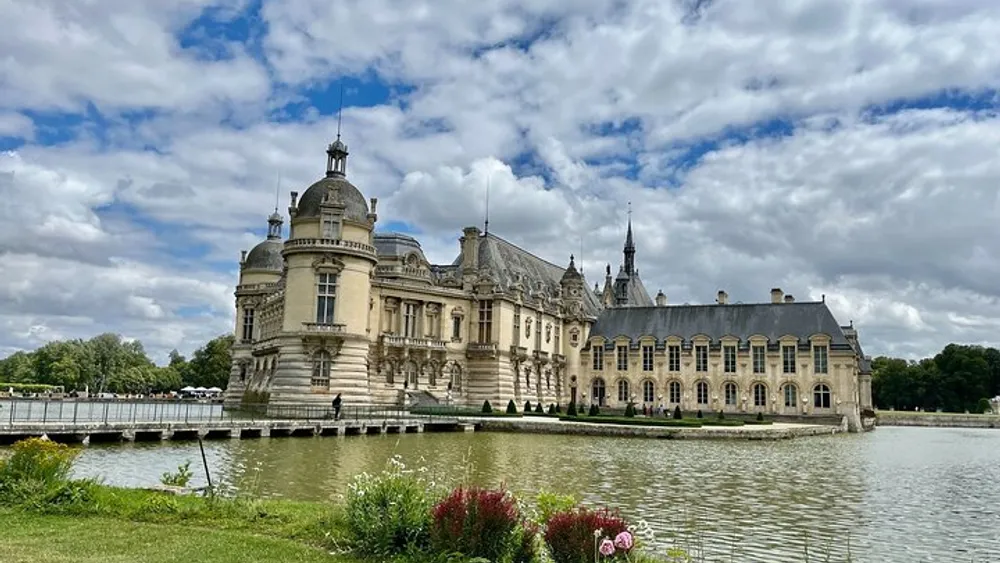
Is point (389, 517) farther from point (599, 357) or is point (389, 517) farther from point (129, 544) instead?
point (599, 357)

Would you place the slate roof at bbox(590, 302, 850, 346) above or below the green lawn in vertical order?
above

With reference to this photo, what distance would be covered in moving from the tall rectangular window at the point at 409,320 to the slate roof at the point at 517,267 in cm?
774

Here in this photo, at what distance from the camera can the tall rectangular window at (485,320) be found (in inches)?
2341

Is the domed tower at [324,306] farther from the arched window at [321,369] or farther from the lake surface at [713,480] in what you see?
the lake surface at [713,480]

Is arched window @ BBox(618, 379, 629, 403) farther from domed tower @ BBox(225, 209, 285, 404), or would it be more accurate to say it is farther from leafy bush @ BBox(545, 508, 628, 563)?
leafy bush @ BBox(545, 508, 628, 563)

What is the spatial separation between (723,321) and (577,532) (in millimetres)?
61963

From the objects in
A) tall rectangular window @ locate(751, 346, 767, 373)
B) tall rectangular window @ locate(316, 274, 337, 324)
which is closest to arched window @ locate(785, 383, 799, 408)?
tall rectangular window @ locate(751, 346, 767, 373)

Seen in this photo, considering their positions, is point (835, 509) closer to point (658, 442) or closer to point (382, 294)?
point (658, 442)

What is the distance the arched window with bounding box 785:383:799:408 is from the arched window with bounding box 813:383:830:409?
1.38m

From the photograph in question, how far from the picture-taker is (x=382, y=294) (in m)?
54.6

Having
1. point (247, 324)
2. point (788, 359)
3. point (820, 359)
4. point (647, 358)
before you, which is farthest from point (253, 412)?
point (820, 359)

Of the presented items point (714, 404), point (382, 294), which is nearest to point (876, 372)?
point (714, 404)

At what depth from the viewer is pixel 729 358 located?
6638cm

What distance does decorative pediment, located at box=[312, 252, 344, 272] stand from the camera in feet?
159
